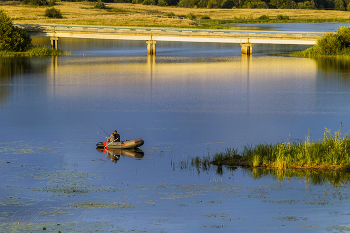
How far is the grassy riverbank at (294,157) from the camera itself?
2239 cm

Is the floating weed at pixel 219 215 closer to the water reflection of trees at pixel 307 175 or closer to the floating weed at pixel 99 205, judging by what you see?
the floating weed at pixel 99 205

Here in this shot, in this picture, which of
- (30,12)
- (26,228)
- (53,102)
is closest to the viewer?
(26,228)

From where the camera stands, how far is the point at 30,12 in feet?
474

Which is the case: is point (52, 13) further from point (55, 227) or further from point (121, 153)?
point (55, 227)

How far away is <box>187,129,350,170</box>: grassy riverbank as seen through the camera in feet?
73.5

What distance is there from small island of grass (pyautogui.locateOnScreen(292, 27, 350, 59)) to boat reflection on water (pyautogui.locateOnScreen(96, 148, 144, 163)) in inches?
2416

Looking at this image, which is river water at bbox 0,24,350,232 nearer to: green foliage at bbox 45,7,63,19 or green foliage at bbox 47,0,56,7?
green foliage at bbox 45,7,63,19

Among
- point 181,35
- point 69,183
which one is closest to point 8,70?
point 181,35

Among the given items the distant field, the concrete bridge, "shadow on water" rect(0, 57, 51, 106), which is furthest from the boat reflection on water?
the distant field

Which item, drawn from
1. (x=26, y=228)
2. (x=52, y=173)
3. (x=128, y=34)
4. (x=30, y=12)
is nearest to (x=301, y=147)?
(x=52, y=173)

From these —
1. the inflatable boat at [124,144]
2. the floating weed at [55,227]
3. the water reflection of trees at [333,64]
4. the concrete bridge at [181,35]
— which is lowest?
the floating weed at [55,227]

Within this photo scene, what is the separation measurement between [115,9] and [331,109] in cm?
13962

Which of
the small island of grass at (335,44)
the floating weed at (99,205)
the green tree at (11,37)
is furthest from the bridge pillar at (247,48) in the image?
the floating weed at (99,205)

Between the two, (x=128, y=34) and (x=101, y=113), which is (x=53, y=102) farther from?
(x=128, y=34)
